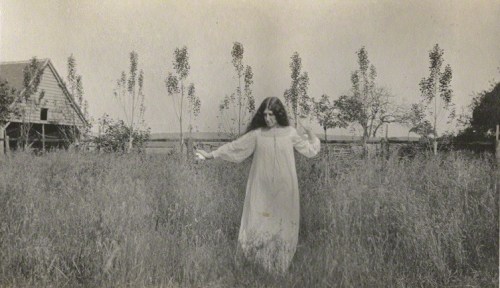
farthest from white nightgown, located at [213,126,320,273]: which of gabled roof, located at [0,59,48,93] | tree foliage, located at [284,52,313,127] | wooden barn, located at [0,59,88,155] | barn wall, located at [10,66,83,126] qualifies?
gabled roof, located at [0,59,48,93]

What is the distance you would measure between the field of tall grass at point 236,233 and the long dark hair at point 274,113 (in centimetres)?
83

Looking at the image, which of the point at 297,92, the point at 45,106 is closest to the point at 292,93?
the point at 297,92

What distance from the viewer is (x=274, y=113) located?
3.40 m

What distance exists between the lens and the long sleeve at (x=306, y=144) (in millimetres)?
3424

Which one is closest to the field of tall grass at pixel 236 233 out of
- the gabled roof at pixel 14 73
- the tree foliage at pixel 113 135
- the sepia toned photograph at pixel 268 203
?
the sepia toned photograph at pixel 268 203

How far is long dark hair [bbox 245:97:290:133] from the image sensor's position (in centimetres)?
337

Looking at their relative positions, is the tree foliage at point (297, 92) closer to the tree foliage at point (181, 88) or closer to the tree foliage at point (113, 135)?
the tree foliage at point (181, 88)

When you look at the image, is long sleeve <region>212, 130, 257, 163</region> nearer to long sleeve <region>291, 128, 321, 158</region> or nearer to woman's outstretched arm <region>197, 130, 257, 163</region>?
woman's outstretched arm <region>197, 130, 257, 163</region>

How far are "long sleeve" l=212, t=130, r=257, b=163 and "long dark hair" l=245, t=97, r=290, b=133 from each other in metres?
0.07

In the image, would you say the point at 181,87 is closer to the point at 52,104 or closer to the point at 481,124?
the point at 481,124

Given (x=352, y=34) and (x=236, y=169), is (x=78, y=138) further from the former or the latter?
(x=352, y=34)

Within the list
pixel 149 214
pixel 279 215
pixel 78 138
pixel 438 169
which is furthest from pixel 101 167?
pixel 78 138

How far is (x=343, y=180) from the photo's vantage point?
4.55 metres

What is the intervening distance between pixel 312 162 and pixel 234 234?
6.26ft
